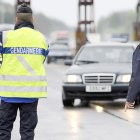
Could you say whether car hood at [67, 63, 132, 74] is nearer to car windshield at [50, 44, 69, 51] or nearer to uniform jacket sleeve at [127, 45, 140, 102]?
uniform jacket sleeve at [127, 45, 140, 102]

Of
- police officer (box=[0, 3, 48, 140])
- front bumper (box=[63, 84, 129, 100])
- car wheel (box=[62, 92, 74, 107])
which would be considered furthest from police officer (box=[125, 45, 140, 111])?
car wheel (box=[62, 92, 74, 107])

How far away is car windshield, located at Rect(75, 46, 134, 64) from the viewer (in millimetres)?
16219

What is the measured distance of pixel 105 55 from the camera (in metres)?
16.5

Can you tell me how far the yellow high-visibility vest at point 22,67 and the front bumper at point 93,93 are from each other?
7.77 meters

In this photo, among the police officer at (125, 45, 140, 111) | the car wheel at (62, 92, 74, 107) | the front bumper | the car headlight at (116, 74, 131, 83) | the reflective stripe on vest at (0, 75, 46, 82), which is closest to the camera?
the reflective stripe on vest at (0, 75, 46, 82)

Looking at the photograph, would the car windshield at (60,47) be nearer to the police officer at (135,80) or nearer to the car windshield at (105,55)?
the car windshield at (105,55)

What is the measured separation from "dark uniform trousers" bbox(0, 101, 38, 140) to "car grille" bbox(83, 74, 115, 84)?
25.8ft

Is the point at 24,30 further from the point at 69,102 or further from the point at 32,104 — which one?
the point at 69,102

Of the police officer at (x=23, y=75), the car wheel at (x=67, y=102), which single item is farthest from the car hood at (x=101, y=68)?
the police officer at (x=23, y=75)

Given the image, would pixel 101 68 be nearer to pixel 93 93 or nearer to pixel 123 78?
pixel 123 78

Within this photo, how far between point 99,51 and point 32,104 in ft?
31.7

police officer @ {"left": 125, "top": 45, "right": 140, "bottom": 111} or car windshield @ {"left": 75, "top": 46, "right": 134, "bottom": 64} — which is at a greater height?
police officer @ {"left": 125, "top": 45, "right": 140, "bottom": 111}

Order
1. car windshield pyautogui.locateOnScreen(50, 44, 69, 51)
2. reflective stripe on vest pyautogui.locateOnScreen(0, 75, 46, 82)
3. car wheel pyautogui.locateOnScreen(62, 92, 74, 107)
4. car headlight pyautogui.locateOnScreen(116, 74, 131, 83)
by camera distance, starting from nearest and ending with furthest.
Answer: reflective stripe on vest pyautogui.locateOnScreen(0, 75, 46, 82)
car headlight pyautogui.locateOnScreen(116, 74, 131, 83)
car wheel pyautogui.locateOnScreen(62, 92, 74, 107)
car windshield pyautogui.locateOnScreen(50, 44, 69, 51)

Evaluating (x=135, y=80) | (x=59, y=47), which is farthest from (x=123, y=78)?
(x=59, y=47)
